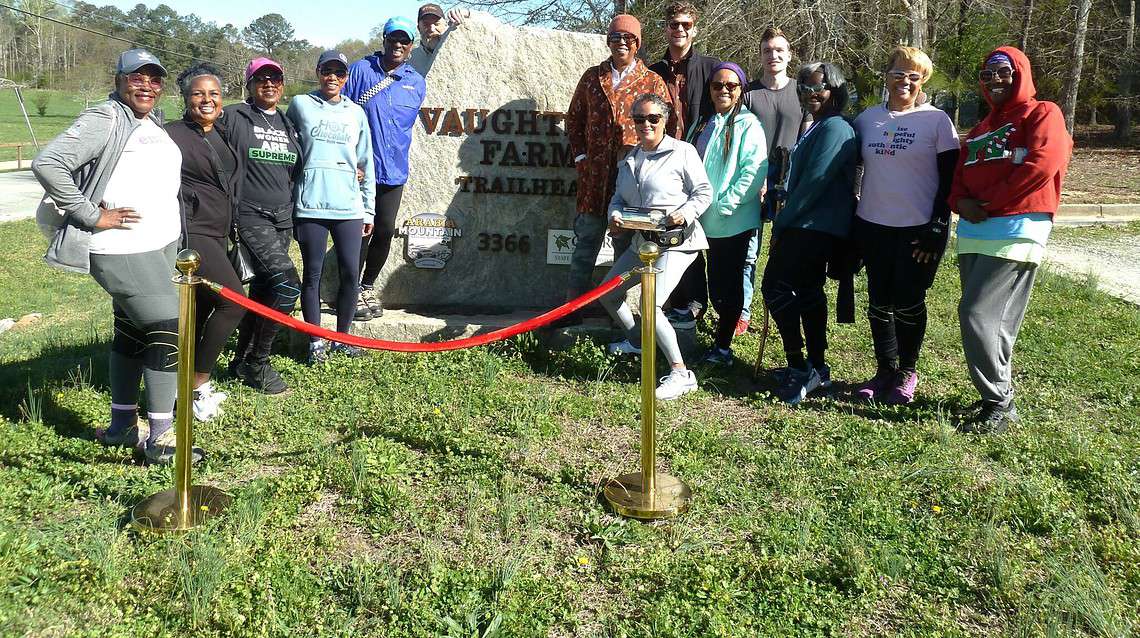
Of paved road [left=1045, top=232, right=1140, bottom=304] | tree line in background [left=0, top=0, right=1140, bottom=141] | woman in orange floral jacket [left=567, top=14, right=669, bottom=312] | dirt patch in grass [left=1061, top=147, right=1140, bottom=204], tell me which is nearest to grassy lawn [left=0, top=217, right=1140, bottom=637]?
woman in orange floral jacket [left=567, top=14, right=669, bottom=312]

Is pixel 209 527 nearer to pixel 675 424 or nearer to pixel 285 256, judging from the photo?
pixel 285 256

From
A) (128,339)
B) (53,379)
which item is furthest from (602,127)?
(53,379)

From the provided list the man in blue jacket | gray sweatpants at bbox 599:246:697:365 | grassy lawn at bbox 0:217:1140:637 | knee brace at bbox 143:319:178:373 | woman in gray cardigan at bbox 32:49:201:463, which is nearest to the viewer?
grassy lawn at bbox 0:217:1140:637

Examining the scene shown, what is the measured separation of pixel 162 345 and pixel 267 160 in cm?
127

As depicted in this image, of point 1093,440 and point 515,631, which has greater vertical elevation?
point 1093,440

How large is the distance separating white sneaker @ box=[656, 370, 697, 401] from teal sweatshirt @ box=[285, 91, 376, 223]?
6.82ft

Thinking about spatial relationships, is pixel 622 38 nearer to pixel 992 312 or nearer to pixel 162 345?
pixel 992 312

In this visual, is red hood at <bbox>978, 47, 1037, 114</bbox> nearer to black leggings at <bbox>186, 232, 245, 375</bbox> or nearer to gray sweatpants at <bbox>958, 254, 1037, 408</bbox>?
gray sweatpants at <bbox>958, 254, 1037, 408</bbox>

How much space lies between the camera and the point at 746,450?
4.26 m

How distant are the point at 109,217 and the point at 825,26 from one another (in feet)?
37.6

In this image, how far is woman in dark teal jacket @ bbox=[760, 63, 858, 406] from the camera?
4.62 meters

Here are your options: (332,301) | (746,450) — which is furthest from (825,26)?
(746,450)

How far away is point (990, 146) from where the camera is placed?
4.22m

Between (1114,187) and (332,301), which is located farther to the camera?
(1114,187)
